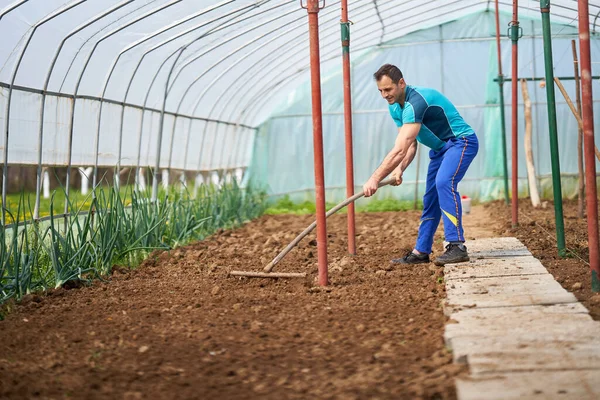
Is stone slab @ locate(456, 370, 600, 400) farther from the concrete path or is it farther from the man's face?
the man's face

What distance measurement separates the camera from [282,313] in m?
4.43

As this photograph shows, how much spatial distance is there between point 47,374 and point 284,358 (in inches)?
38.7

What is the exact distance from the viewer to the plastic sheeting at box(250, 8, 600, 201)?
44.2 ft

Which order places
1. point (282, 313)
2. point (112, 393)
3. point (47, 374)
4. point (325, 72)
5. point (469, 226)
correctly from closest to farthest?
point (112, 393)
point (47, 374)
point (282, 313)
point (469, 226)
point (325, 72)

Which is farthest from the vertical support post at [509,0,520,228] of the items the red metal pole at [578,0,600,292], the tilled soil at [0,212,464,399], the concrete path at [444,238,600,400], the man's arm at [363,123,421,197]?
the red metal pole at [578,0,600,292]

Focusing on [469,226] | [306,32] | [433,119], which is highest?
[306,32]

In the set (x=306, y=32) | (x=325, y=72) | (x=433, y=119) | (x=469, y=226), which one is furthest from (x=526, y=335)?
(x=325, y=72)

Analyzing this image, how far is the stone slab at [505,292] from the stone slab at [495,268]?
0.46ft

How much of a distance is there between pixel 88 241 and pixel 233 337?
2149mm

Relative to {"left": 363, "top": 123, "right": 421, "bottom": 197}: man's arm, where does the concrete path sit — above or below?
below

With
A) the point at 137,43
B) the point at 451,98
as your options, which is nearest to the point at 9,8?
the point at 137,43

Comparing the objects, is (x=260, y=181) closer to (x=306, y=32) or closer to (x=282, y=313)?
(x=306, y=32)

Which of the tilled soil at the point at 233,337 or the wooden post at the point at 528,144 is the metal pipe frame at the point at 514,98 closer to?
the tilled soil at the point at 233,337

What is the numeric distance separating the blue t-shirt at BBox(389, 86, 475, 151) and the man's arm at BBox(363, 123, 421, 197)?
0.20 feet
